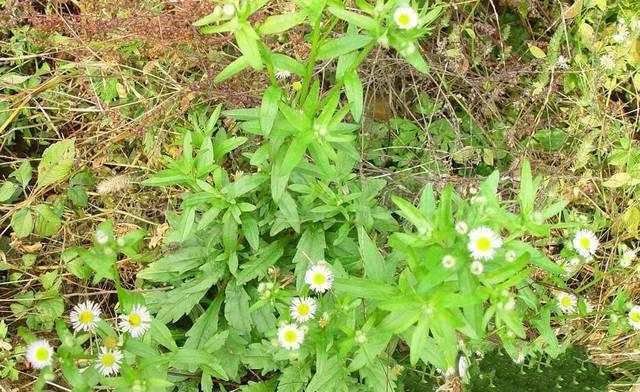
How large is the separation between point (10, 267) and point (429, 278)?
78.9 inches

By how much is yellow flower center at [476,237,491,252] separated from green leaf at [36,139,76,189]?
6.70ft

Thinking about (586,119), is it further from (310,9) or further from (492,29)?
(310,9)

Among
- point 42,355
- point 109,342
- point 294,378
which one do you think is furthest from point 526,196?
point 42,355

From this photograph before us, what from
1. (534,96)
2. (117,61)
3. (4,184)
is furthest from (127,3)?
(534,96)

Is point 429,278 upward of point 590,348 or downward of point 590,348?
upward

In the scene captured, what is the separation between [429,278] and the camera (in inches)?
68.6

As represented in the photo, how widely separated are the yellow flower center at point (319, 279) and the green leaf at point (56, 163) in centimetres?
144

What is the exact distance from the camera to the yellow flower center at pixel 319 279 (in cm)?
222

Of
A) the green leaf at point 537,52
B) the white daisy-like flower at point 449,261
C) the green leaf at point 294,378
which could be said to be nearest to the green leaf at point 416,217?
the white daisy-like flower at point 449,261

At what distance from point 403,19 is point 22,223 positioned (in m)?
2.01

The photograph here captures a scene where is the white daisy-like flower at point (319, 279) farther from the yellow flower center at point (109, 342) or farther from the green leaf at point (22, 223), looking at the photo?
the green leaf at point (22, 223)

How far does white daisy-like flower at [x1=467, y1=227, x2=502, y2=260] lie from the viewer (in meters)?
1.73

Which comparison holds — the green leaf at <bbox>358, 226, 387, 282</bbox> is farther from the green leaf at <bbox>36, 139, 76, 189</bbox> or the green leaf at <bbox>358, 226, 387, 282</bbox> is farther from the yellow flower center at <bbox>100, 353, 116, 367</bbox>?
the green leaf at <bbox>36, 139, 76, 189</bbox>

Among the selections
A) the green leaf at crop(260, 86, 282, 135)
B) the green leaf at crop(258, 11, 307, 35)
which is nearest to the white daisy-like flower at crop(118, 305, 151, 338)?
the green leaf at crop(260, 86, 282, 135)
